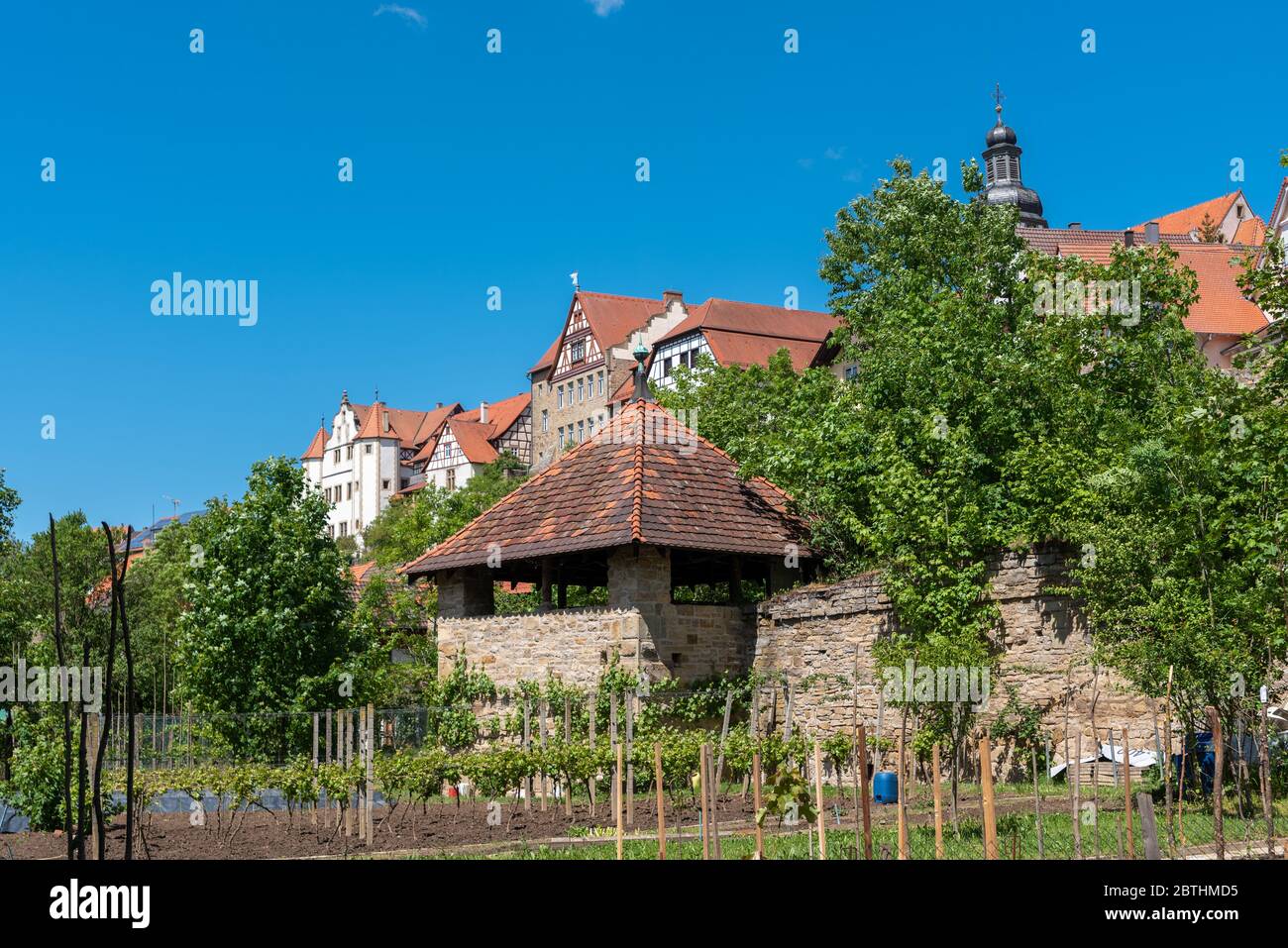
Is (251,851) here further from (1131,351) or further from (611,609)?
(1131,351)

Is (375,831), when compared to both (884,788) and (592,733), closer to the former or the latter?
(592,733)

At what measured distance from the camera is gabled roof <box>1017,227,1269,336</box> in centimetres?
4572

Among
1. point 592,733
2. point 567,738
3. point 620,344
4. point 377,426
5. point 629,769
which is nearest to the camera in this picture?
point 629,769

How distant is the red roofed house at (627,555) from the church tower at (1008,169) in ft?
155

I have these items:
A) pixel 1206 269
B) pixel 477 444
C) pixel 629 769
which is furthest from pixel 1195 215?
pixel 629 769

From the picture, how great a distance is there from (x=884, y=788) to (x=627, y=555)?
494 cm

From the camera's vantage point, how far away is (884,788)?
16.6 m

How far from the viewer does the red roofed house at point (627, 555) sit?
61.2 feet

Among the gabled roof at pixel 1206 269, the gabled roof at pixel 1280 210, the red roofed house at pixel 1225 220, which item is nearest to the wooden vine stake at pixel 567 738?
the gabled roof at pixel 1206 269

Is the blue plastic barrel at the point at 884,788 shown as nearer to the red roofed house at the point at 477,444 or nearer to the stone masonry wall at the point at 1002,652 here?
the stone masonry wall at the point at 1002,652

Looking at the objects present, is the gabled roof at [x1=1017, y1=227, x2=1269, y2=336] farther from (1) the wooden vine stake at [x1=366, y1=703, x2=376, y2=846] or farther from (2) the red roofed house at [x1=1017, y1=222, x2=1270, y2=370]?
(1) the wooden vine stake at [x1=366, y1=703, x2=376, y2=846]

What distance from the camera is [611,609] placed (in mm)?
18781

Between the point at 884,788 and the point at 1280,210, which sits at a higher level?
the point at 1280,210
